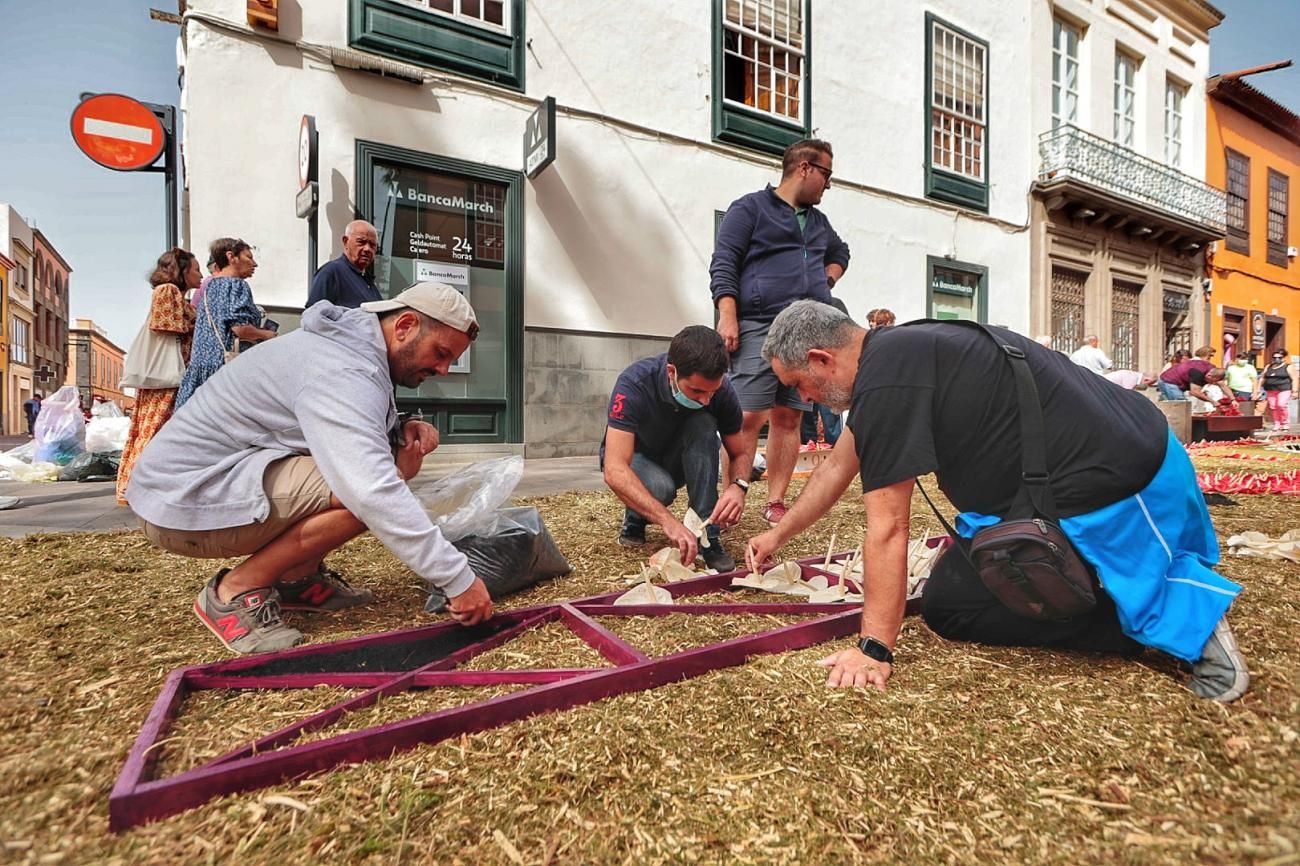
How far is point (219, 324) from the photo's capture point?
4.04m

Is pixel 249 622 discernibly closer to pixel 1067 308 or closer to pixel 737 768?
pixel 737 768

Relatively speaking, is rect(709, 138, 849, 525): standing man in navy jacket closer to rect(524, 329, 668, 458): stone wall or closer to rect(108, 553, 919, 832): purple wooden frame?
rect(108, 553, 919, 832): purple wooden frame

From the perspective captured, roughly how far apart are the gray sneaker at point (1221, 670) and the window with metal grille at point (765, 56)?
924 centimetres

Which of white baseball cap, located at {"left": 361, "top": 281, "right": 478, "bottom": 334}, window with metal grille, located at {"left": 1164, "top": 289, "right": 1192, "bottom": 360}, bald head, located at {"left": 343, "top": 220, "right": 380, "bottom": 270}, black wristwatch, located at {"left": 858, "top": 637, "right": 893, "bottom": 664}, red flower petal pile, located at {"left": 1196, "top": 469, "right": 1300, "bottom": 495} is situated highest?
window with metal grille, located at {"left": 1164, "top": 289, "right": 1192, "bottom": 360}

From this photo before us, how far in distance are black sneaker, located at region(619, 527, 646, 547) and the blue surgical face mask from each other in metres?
0.84

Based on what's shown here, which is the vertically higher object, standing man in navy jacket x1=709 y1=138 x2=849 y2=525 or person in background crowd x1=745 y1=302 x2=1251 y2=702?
standing man in navy jacket x1=709 y1=138 x2=849 y2=525

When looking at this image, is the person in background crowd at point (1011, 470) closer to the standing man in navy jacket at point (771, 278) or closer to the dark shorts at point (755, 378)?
the dark shorts at point (755, 378)

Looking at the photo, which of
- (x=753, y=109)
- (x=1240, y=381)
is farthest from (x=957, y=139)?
(x=1240, y=381)

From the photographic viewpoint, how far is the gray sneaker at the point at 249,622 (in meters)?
2.12

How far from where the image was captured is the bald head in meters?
4.38

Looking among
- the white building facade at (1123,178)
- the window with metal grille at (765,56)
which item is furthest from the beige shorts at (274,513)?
the white building facade at (1123,178)

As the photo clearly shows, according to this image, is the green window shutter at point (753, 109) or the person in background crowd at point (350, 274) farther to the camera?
the green window shutter at point (753, 109)

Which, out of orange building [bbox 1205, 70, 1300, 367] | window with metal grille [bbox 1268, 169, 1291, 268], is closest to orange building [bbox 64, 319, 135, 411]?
orange building [bbox 1205, 70, 1300, 367]

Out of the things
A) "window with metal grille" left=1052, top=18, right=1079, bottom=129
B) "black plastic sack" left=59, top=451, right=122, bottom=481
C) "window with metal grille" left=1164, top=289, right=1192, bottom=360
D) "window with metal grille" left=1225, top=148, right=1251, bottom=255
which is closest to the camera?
"black plastic sack" left=59, top=451, right=122, bottom=481
